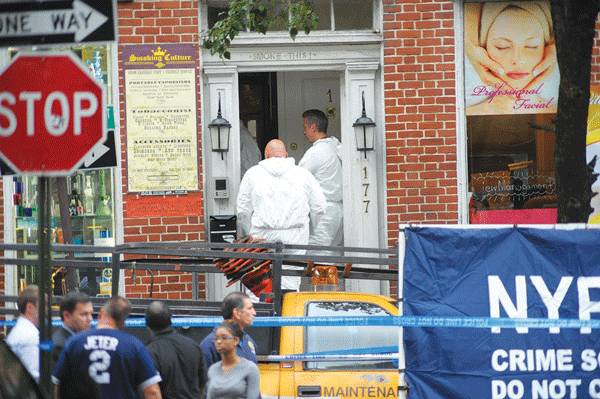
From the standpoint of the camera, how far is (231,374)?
5.87 meters

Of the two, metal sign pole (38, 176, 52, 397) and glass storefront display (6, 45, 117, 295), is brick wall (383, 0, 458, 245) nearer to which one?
glass storefront display (6, 45, 117, 295)

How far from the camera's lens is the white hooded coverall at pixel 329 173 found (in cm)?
1121

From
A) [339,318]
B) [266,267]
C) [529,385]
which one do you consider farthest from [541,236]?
[266,267]

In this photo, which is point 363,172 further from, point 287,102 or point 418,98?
point 287,102

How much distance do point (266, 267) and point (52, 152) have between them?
135 inches

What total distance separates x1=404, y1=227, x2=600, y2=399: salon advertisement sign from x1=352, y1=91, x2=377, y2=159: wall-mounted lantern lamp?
4.25m

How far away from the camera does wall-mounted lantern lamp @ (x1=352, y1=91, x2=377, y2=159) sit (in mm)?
10898

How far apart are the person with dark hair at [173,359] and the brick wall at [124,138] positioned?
471 centimetres

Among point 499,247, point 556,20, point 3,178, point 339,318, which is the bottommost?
point 339,318

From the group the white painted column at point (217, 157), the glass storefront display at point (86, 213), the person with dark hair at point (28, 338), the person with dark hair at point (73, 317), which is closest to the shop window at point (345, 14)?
the white painted column at point (217, 157)

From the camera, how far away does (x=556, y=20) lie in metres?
7.55

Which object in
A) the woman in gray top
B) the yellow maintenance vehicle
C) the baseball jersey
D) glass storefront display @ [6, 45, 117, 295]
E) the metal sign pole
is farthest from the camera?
glass storefront display @ [6, 45, 117, 295]

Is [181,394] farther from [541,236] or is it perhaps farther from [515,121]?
[515,121]

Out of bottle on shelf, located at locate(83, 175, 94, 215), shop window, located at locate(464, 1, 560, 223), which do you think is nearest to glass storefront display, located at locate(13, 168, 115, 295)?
bottle on shelf, located at locate(83, 175, 94, 215)
